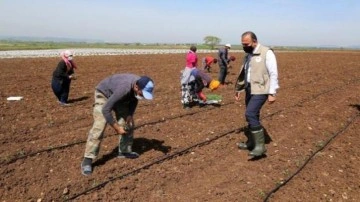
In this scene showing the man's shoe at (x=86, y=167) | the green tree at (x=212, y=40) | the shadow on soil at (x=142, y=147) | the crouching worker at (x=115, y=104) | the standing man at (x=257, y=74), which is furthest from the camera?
the green tree at (x=212, y=40)

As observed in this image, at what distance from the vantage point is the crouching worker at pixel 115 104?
4.72 meters

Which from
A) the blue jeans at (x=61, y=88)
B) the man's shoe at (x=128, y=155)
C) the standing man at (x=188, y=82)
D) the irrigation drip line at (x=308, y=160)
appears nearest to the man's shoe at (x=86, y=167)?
the man's shoe at (x=128, y=155)

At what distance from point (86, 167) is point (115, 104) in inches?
44.9

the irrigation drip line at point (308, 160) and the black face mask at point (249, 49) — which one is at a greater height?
the black face mask at point (249, 49)

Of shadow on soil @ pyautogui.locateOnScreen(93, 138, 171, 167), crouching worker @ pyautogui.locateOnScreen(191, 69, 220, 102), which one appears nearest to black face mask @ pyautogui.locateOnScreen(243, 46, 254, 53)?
shadow on soil @ pyautogui.locateOnScreen(93, 138, 171, 167)

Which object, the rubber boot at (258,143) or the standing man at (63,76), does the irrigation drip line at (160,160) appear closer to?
the rubber boot at (258,143)

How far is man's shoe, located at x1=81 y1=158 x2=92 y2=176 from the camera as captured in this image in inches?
209

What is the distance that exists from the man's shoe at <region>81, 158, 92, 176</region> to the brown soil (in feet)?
0.26

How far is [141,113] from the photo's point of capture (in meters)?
9.02

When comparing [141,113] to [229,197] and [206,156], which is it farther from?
[229,197]

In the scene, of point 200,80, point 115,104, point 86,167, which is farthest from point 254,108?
point 200,80

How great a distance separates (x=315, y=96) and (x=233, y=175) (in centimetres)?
734

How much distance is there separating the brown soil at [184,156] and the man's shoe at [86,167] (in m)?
0.08

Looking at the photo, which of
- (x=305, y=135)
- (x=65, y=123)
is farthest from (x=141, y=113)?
(x=305, y=135)
